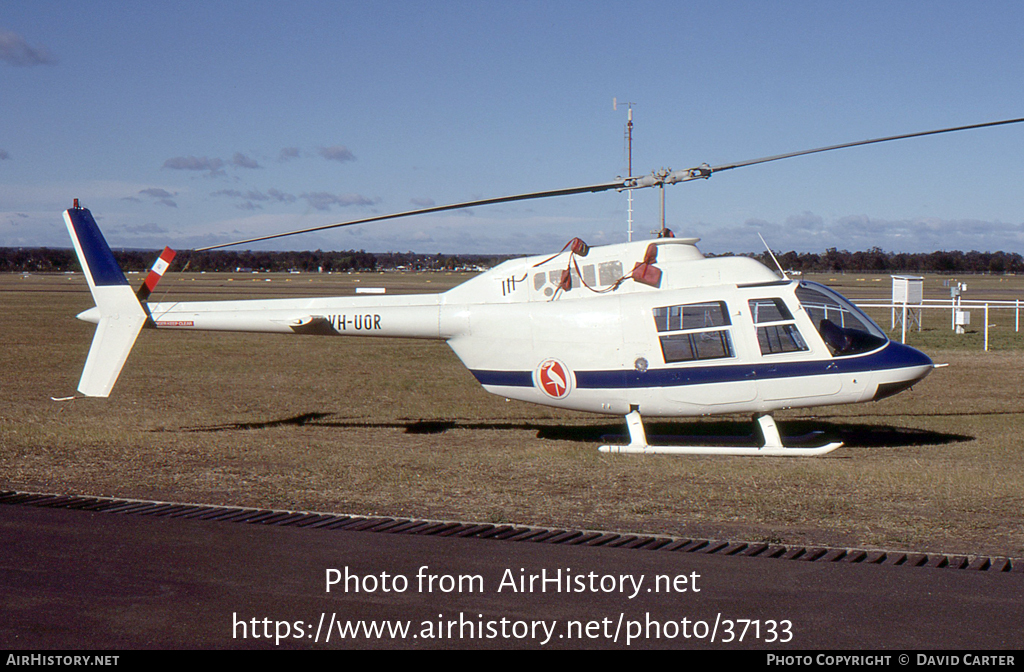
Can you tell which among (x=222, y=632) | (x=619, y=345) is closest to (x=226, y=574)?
(x=222, y=632)

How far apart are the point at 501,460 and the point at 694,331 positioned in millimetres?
3382

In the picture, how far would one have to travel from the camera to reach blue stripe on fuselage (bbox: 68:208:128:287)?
15.2m

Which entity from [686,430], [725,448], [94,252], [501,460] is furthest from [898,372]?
[94,252]

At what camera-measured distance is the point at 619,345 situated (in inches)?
528

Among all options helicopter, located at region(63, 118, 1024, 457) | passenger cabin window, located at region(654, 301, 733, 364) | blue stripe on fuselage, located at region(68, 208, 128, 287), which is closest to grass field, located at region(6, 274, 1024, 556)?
helicopter, located at region(63, 118, 1024, 457)

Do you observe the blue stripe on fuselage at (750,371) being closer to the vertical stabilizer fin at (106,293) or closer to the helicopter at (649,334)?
the helicopter at (649,334)

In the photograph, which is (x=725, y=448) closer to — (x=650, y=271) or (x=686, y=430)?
(x=650, y=271)

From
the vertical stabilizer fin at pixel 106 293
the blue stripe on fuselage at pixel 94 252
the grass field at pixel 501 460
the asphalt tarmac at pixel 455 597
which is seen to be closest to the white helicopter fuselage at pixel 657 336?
the grass field at pixel 501 460

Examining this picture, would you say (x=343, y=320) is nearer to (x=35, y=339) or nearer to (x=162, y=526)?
(x=162, y=526)

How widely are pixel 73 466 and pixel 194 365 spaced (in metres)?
15.5

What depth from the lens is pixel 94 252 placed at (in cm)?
1532

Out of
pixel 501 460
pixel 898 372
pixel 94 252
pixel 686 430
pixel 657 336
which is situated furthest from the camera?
pixel 686 430

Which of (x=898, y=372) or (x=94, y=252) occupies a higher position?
(x=94, y=252)

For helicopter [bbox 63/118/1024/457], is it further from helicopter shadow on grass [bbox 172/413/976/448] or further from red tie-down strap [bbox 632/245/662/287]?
helicopter shadow on grass [bbox 172/413/976/448]
